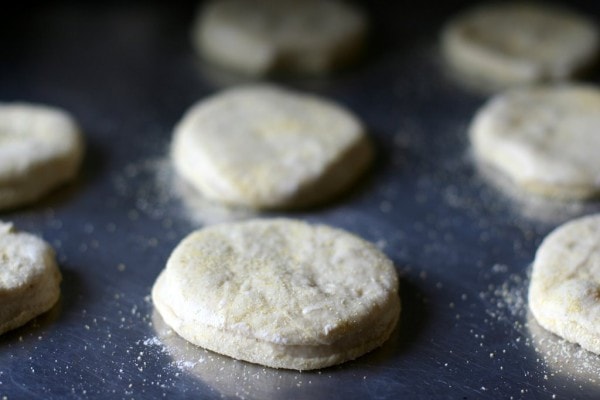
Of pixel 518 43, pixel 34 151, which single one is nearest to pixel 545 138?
pixel 518 43

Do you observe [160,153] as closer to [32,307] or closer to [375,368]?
[32,307]

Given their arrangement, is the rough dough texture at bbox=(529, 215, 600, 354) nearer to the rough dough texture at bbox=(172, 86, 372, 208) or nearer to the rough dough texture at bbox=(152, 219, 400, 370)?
the rough dough texture at bbox=(152, 219, 400, 370)

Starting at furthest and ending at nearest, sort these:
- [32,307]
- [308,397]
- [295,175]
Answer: [295,175] → [32,307] → [308,397]

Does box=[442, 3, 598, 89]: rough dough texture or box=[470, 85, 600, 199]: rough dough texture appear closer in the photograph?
box=[470, 85, 600, 199]: rough dough texture

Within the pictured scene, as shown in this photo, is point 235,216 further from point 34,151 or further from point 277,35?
point 277,35

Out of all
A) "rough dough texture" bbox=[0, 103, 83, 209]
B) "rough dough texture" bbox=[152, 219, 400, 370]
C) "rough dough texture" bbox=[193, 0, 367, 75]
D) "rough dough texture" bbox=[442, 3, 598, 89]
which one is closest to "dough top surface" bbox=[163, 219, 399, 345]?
"rough dough texture" bbox=[152, 219, 400, 370]

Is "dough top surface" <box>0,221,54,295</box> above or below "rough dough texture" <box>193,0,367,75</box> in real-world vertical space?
above

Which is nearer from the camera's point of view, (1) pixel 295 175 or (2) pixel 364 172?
(1) pixel 295 175

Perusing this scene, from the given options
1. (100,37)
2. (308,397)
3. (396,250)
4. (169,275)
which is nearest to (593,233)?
(396,250)
